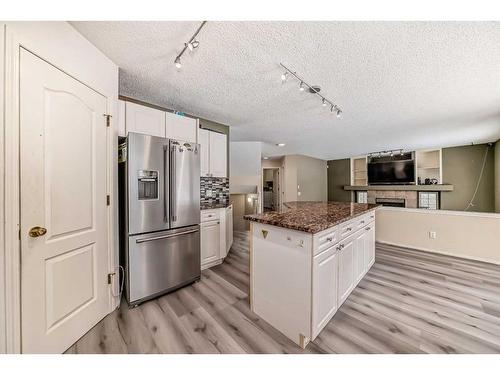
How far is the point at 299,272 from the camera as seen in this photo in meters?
1.45

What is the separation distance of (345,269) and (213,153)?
244 centimetres

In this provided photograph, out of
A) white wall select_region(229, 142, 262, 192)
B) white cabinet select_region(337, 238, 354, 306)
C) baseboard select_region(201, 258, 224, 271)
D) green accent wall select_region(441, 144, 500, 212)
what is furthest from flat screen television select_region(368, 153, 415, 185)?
baseboard select_region(201, 258, 224, 271)

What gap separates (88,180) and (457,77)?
3.48 metres

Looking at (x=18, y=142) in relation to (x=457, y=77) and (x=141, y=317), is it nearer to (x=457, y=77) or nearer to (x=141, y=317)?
(x=141, y=317)

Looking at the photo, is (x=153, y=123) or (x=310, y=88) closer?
(x=310, y=88)

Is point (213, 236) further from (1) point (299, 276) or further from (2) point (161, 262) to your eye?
(1) point (299, 276)

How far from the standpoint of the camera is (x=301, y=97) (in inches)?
94.7

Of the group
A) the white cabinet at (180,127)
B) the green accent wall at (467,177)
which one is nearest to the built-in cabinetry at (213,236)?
the white cabinet at (180,127)

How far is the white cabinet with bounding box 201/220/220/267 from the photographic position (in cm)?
277

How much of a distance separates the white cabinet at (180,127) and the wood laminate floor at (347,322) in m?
1.92

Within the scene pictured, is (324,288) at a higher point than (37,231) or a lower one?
lower

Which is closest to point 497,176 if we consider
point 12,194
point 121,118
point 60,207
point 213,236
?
point 213,236

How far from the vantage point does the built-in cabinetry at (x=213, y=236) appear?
278 cm

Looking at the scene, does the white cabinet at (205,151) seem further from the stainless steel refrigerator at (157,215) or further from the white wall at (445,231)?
the white wall at (445,231)
